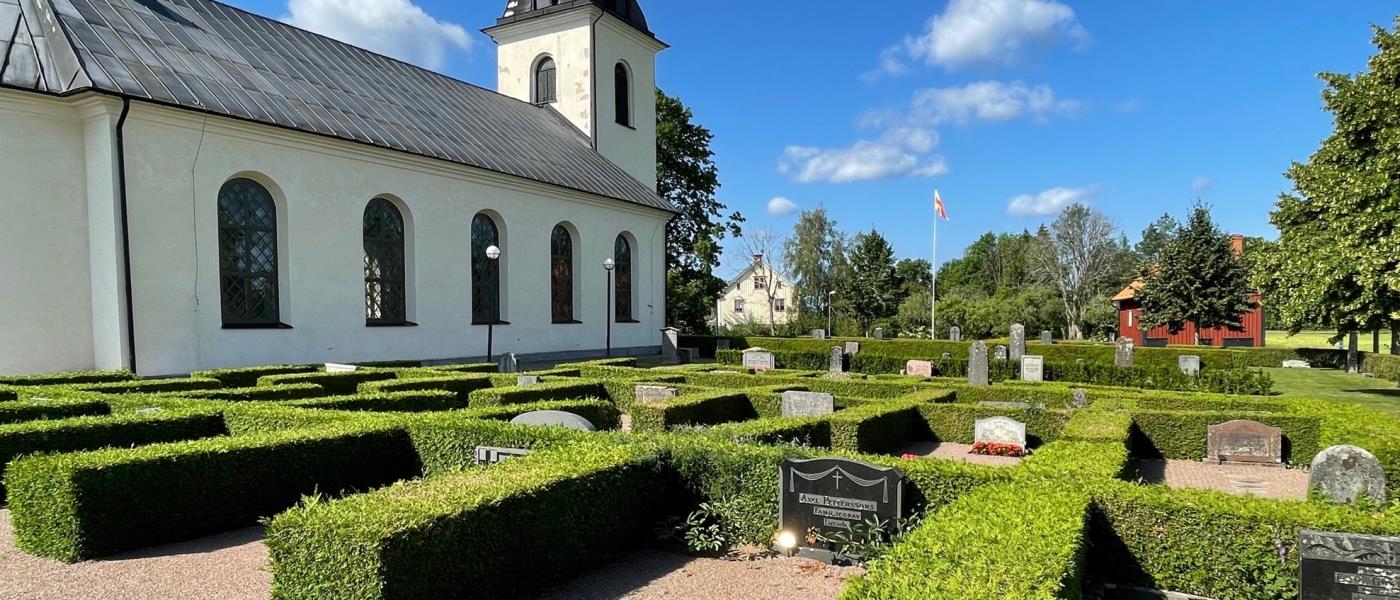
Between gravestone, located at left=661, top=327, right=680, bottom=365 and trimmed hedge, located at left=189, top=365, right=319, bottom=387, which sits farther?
gravestone, located at left=661, top=327, right=680, bottom=365

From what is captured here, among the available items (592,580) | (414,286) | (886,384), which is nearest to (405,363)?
(414,286)

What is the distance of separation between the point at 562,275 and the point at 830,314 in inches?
1267

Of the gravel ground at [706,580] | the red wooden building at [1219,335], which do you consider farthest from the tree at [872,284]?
the gravel ground at [706,580]

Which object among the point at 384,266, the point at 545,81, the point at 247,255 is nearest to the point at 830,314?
the point at 545,81

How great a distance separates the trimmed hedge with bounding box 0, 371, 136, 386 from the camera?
1297 cm

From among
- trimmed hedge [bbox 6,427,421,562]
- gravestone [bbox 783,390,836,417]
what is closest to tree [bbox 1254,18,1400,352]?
gravestone [bbox 783,390,836,417]

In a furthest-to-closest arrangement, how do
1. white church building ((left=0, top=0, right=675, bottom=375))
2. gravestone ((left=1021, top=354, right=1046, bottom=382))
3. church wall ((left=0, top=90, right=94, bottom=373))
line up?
gravestone ((left=1021, top=354, right=1046, bottom=382)), white church building ((left=0, top=0, right=675, bottom=375)), church wall ((left=0, top=90, right=94, bottom=373))

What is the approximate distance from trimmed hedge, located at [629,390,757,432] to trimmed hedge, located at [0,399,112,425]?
7173 millimetres

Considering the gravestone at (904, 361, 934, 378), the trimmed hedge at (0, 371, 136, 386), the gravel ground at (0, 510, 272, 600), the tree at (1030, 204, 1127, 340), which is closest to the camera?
the gravel ground at (0, 510, 272, 600)

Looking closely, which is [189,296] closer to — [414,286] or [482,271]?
[414,286]

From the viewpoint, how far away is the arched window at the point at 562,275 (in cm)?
2847

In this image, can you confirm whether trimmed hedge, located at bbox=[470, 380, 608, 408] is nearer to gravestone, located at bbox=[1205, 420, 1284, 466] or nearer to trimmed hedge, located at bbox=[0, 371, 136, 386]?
trimmed hedge, located at bbox=[0, 371, 136, 386]

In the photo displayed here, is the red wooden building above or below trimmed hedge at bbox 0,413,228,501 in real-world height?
below

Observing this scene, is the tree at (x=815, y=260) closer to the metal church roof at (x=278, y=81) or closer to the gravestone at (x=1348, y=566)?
the metal church roof at (x=278, y=81)
